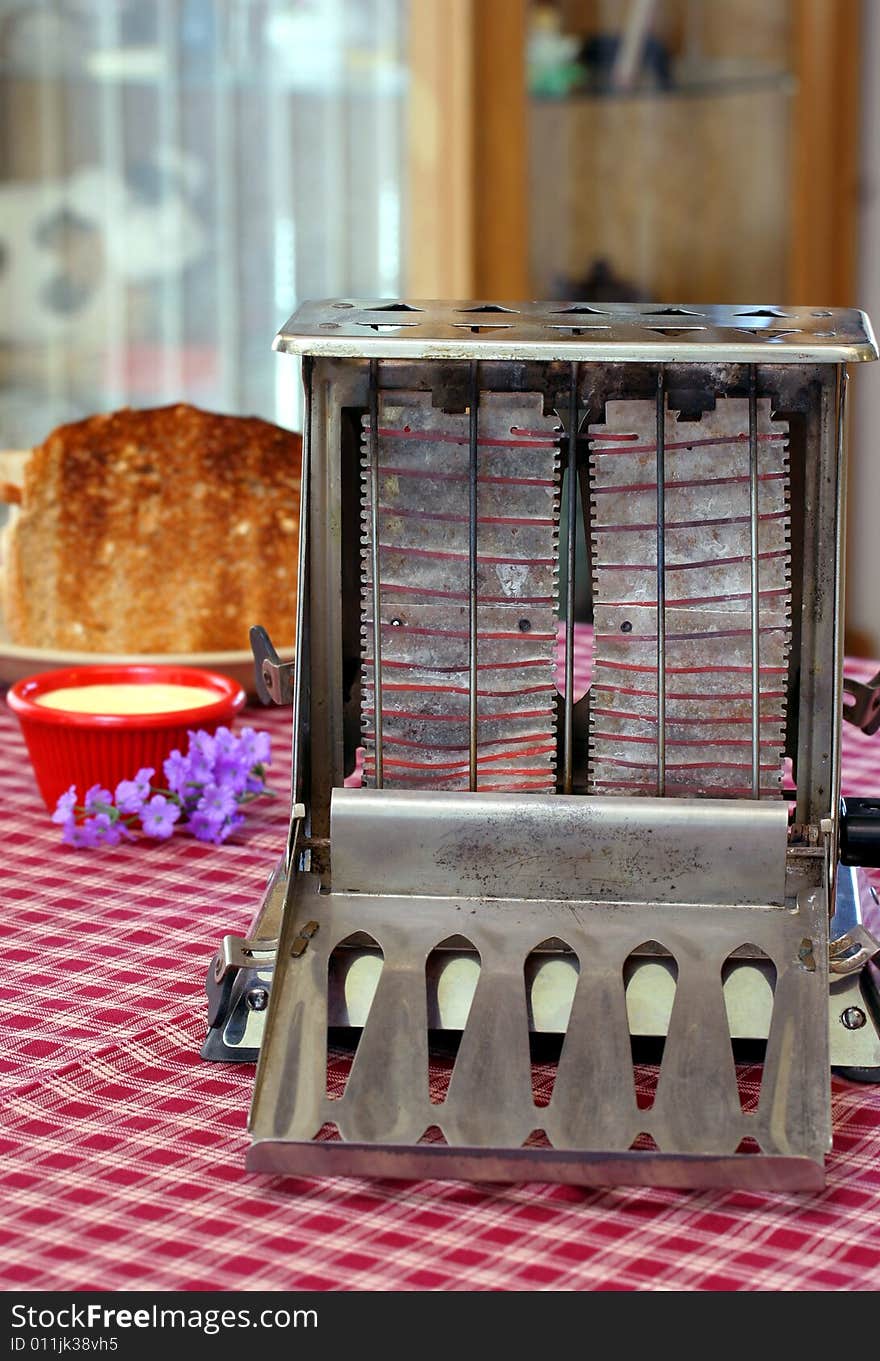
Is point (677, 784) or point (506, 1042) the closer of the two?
point (506, 1042)

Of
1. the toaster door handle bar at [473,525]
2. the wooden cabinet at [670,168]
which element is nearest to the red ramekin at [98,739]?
the toaster door handle bar at [473,525]

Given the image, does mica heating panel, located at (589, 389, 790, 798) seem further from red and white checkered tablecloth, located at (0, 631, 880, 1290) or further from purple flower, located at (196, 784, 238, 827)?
purple flower, located at (196, 784, 238, 827)

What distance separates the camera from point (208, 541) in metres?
1.57

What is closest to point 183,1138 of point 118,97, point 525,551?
point 525,551

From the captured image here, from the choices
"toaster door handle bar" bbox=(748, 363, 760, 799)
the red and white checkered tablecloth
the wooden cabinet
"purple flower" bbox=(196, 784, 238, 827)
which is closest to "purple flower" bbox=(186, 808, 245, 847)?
"purple flower" bbox=(196, 784, 238, 827)

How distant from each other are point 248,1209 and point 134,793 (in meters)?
0.51

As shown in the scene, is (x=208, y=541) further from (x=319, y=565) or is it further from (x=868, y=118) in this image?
(x=868, y=118)

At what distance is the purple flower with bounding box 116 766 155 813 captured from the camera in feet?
3.90

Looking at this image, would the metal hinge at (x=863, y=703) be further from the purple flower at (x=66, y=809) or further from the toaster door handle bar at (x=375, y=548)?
the purple flower at (x=66, y=809)

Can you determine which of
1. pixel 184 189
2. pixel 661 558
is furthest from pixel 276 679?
pixel 184 189

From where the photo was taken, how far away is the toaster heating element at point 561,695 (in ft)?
2.70

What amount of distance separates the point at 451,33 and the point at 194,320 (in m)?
0.76

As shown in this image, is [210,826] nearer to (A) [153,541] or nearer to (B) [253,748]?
(B) [253,748]

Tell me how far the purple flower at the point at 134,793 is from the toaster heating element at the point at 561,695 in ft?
0.91
